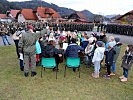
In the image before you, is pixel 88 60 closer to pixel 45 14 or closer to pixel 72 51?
pixel 72 51

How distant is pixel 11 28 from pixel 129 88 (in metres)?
23.2

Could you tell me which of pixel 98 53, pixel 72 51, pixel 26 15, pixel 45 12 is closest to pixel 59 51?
pixel 72 51

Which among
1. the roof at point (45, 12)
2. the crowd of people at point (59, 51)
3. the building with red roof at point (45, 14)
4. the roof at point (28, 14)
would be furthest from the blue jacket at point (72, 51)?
the roof at point (28, 14)

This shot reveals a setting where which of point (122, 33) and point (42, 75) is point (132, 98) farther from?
point (122, 33)

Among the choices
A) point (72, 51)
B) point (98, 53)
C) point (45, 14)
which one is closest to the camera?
point (98, 53)

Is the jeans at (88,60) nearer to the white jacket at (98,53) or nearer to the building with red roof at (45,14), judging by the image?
the white jacket at (98,53)

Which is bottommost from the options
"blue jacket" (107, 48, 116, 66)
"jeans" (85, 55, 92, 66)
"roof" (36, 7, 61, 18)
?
"jeans" (85, 55, 92, 66)

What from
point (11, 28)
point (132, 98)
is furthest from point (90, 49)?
point (11, 28)

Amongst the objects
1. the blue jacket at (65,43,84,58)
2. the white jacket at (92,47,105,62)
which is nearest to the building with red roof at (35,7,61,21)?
the blue jacket at (65,43,84,58)

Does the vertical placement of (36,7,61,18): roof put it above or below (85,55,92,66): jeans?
above

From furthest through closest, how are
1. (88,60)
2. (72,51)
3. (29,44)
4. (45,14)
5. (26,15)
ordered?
(45,14)
(26,15)
(88,60)
(72,51)
(29,44)

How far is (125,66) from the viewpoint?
352 inches

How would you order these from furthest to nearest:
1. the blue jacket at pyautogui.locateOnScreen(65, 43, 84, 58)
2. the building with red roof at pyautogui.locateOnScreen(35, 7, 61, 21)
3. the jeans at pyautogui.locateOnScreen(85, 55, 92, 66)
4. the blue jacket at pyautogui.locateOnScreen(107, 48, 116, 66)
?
the building with red roof at pyautogui.locateOnScreen(35, 7, 61, 21) → the jeans at pyautogui.locateOnScreen(85, 55, 92, 66) → the blue jacket at pyautogui.locateOnScreen(65, 43, 84, 58) → the blue jacket at pyautogui.locateOnScreen(107, 48, 116, 66)

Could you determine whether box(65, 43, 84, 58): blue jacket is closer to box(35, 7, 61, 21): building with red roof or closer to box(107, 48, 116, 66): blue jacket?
box(107, 48, 116, 66): blue jacket
